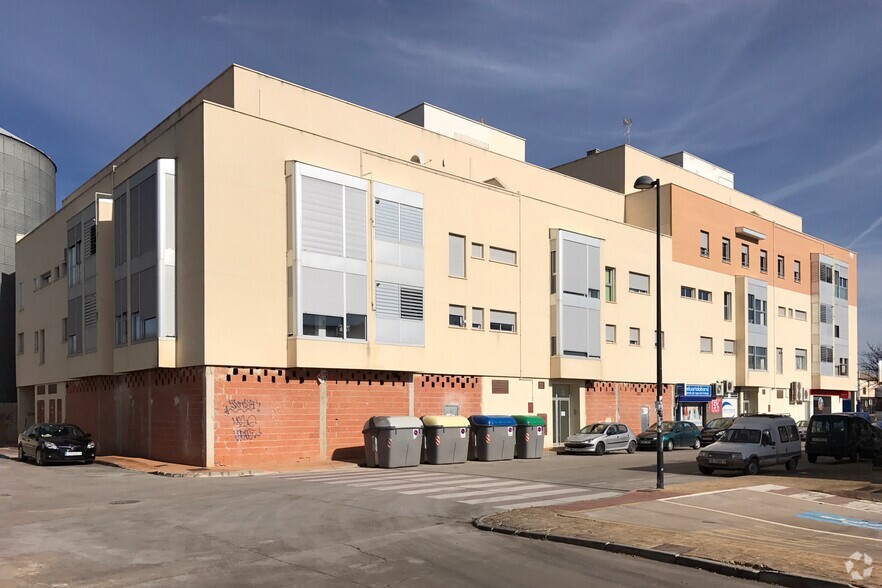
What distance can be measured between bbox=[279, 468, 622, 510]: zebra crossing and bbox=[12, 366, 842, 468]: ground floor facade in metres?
3.43

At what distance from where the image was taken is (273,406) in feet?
85.7

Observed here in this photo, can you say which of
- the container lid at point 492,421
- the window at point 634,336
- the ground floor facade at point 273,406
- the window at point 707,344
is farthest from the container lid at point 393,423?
the window at point 707,344

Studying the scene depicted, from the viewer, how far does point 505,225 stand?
1404 inches

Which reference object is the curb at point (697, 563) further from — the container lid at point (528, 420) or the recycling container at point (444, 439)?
the container lid at point (528, 420)

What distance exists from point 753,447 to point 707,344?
26.9 meters

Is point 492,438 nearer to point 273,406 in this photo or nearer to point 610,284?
point 273,406

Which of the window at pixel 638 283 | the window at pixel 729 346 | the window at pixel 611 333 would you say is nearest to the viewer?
the window at pixel 611 333

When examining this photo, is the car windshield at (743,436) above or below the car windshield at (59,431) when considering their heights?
above

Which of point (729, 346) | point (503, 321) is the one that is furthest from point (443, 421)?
point (729, 346)

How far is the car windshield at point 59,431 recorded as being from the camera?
27.6m

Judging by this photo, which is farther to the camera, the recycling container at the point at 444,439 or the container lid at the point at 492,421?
the container lid at the point at 492,421

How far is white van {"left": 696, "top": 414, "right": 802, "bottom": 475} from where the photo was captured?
21.9m

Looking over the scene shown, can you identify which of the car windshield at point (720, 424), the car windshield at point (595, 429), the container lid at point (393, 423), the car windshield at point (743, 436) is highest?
the container lid at point (393, 423)

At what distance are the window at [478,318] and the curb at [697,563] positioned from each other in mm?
22125
